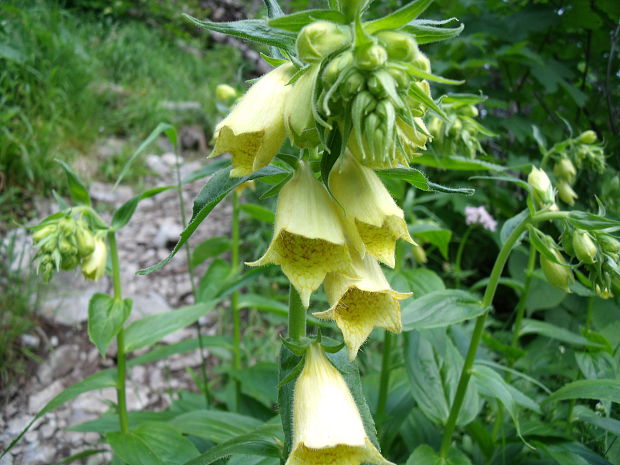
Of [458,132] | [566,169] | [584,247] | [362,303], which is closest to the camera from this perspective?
[362,303]

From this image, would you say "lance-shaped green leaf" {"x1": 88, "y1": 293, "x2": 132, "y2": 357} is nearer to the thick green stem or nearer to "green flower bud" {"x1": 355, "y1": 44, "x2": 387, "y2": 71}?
the thick green stem

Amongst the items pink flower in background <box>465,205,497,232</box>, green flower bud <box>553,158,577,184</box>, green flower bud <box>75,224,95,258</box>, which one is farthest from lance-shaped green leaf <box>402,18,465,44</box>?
pink flower in background <box>465,205,497,232</box>

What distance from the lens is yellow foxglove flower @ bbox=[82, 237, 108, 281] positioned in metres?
1.48

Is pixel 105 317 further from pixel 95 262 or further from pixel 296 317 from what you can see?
pixel 296 317

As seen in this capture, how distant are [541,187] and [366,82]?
0.86 metres

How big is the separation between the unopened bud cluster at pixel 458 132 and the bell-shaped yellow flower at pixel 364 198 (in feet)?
2.89

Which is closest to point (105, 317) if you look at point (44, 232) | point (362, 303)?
point (44, 232)

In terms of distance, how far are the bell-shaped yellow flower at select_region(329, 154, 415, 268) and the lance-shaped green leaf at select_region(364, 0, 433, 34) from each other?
0.63ft

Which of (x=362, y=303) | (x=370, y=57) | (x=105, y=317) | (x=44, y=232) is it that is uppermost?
(x=370, y=57)

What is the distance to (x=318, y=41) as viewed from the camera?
2.32 feet

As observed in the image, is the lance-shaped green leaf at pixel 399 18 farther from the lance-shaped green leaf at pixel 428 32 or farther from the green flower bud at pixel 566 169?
the green flower bud at pixel 566 169

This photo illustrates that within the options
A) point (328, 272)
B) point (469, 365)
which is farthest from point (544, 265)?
point (328, 272)

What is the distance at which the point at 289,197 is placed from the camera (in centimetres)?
82

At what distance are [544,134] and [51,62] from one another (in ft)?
11.4
